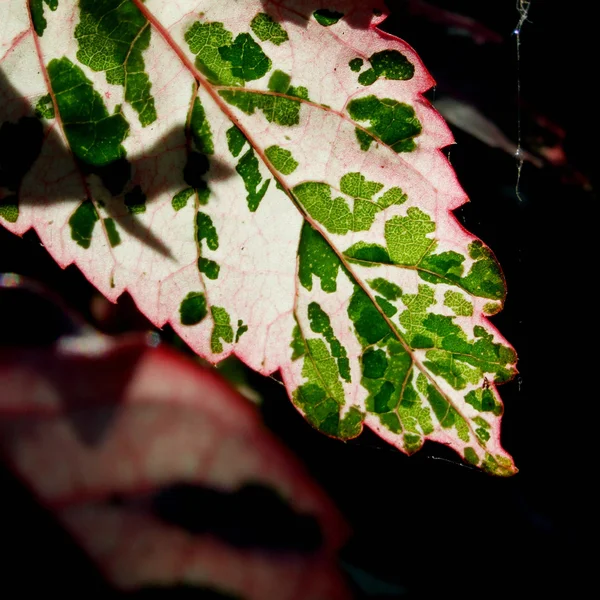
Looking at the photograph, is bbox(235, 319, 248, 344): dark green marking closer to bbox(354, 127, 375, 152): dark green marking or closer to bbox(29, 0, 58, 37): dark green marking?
bbox(354, 127, 375, 152): dark green marking

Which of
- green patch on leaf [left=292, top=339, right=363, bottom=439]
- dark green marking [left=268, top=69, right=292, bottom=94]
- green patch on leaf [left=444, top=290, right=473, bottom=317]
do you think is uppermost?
dark green marking [left=268, top=69, right=292, bottom=94]

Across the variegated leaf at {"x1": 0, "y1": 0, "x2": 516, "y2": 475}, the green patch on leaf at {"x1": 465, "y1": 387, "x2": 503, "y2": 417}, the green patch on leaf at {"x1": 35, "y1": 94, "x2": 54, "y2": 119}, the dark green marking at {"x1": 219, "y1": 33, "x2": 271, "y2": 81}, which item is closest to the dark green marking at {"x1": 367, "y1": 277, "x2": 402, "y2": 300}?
the variegated leaf at {"x1": 0, "y1": 0, "x2": 516, "y2": 475}

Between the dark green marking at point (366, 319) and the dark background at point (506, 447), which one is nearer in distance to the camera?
the dark green marking at point (366, 319)

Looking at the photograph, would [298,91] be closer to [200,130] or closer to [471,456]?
[200,130]

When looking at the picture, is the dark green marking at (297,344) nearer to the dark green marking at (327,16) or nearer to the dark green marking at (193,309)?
the dark green marking at (193,309)

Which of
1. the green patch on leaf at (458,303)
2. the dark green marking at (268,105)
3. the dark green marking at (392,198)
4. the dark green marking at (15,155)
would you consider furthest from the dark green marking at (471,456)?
the dark green marking at (15,155)

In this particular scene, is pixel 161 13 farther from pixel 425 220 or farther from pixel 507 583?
pixel 507 583
